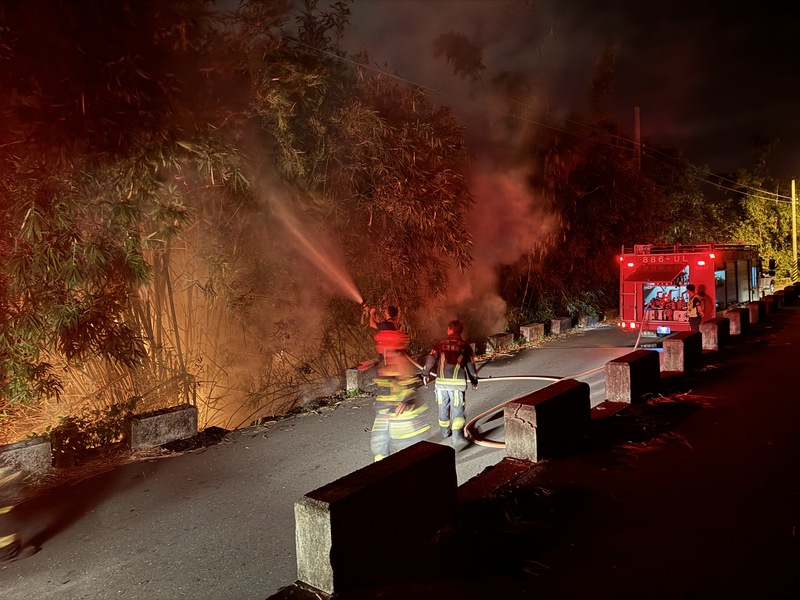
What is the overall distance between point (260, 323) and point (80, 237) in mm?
3697

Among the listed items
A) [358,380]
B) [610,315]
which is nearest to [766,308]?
[610,315]

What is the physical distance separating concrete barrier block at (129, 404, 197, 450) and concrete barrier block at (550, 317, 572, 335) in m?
11.1

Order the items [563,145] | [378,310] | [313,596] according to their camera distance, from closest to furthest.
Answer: [313,596]
[378,310]
[563,145]

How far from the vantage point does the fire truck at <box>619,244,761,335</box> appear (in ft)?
43.8

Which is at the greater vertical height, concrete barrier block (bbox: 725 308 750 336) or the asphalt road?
concrete barrier block (bbox: 725 308 750 336)

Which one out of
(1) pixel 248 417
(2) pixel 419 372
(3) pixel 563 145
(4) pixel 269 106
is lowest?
(1) pixel 248 417

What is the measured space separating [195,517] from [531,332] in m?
10.9

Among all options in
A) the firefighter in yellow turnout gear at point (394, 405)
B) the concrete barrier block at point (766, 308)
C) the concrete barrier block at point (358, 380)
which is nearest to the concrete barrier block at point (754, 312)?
the concrete barrier block at point (766, 308)

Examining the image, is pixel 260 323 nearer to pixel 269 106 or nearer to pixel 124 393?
pixel 124 393


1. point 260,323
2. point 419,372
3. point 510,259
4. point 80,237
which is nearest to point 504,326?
point 510,259

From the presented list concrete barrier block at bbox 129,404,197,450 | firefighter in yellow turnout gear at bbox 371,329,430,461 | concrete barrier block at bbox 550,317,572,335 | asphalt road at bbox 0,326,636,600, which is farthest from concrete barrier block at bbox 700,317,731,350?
concrete barrier block at bbox 129,404,197,450

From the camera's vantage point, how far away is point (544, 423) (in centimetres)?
494

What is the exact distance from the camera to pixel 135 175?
5680 mm

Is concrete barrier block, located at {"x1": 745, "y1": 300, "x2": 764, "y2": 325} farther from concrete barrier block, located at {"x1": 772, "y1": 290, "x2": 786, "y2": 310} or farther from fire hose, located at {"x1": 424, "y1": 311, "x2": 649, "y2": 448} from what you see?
fire hose, located at {"x1": 424, "y1": 311, "x2": 649, "y2": 448}
